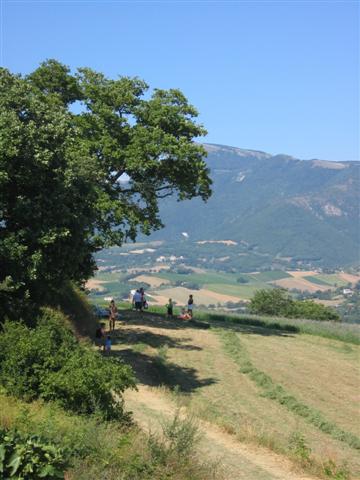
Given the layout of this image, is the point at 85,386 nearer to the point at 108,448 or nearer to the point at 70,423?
the point at 70,423

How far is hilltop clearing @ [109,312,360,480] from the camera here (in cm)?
1516

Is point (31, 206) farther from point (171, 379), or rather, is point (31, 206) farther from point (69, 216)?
point (171, 379)

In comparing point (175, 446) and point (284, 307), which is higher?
point (175, 446)

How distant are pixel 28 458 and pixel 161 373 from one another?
17.8 metres

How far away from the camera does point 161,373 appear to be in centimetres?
2625

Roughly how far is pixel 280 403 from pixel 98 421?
13.0 meters

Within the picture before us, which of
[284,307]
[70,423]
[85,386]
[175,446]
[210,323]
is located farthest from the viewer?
[284,307]

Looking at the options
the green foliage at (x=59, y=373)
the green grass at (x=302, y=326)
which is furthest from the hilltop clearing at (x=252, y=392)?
the green foliage at (x=59, y=373)

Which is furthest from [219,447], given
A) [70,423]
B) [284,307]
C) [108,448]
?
[284,307]

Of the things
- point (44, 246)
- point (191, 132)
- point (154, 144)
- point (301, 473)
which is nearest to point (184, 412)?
point (301, 473)

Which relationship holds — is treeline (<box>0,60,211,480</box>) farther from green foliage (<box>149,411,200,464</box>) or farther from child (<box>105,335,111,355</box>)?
child (<box>105,335,111,355</box>)

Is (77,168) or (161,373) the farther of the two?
(161,373)


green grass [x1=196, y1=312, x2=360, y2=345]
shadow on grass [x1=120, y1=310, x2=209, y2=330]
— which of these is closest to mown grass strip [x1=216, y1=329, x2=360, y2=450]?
shadow on grass [x1=120, y1=310, x2=209, y2=330]

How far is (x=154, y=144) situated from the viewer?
35656 mm
